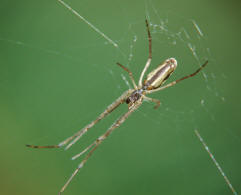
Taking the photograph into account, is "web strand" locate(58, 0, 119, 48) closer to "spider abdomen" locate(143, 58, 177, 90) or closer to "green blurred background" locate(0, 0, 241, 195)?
"green blurred background" locate(0, 0, 241, 195)

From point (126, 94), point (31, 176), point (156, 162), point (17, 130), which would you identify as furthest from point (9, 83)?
point (156, 162)

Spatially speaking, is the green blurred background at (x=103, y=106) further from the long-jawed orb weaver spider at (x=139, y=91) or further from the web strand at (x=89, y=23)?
the long-jawed orb weaver spider at (x=139, y=91)

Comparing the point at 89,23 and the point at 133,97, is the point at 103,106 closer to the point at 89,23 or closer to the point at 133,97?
the point at 133,97

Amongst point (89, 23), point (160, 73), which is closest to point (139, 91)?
point (160, 73)

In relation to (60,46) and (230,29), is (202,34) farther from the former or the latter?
(60,46)

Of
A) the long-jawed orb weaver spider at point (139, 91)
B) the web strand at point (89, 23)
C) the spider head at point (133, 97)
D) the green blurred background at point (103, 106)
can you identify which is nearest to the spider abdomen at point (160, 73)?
the long-jawed orb weaver spider at point (139, 91)

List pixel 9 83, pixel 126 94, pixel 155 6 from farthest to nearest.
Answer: pixel 155 6, pixel 9 83, pixel 126 94

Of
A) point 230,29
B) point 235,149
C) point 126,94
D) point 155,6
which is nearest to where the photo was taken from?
point 126,94

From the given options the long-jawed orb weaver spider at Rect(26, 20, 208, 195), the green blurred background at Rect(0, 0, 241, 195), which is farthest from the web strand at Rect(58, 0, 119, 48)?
the long-jawed orb weaver spider at Rect(26, 20, 208, 195)
